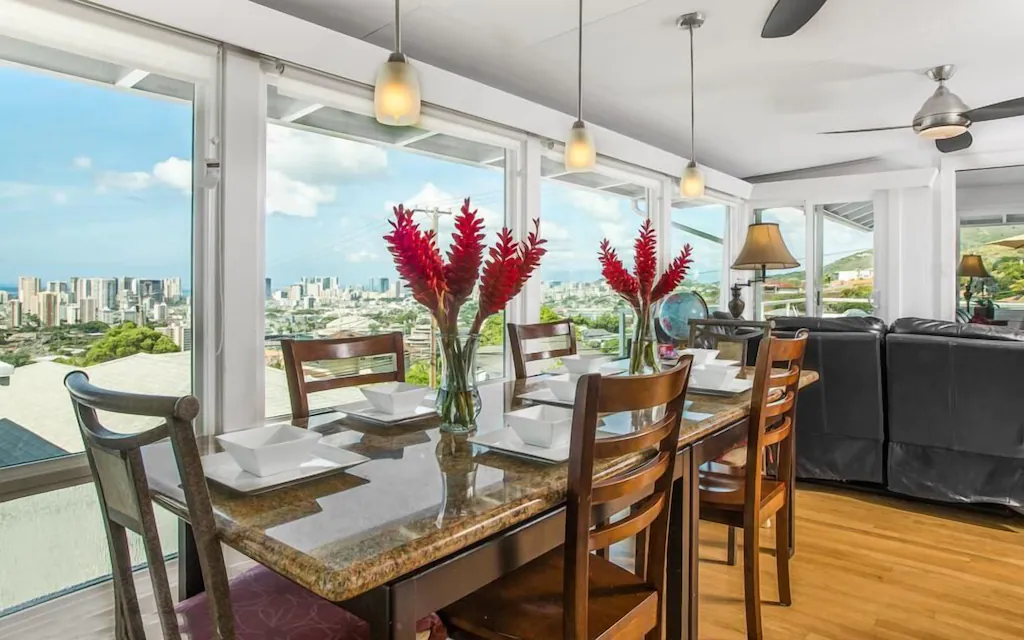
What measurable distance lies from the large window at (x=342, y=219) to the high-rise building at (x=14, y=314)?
77 centimetres

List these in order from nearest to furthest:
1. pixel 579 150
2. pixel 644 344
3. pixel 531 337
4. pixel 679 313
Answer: pixel 644 344
pixel 579 150
pixel 531 337
pixel 679 313

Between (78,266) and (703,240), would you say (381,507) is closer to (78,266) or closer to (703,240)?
(78,266)

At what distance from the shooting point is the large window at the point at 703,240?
5.42 meters

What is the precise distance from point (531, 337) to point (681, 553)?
119 cm

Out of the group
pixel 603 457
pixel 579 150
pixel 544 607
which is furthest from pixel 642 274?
pixel 544 607

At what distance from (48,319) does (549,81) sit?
2717 mm

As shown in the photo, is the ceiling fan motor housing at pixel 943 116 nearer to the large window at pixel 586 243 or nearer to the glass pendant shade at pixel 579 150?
the large window at pixel 586 243

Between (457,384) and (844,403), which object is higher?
(457,384)

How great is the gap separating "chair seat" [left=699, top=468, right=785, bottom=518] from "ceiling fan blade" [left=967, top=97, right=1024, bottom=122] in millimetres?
3022

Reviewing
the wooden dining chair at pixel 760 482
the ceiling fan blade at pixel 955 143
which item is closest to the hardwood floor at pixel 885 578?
the wooden dining chair at pixel 760 482

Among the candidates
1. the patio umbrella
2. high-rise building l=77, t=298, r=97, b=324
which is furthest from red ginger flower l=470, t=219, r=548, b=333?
the patio umbrella

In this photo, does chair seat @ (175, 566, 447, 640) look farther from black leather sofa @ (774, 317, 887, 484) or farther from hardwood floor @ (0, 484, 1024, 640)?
black leather sofa @ (774, 317, 887, 484)

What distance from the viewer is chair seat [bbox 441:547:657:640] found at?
120 cm

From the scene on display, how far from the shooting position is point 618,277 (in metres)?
1.96
